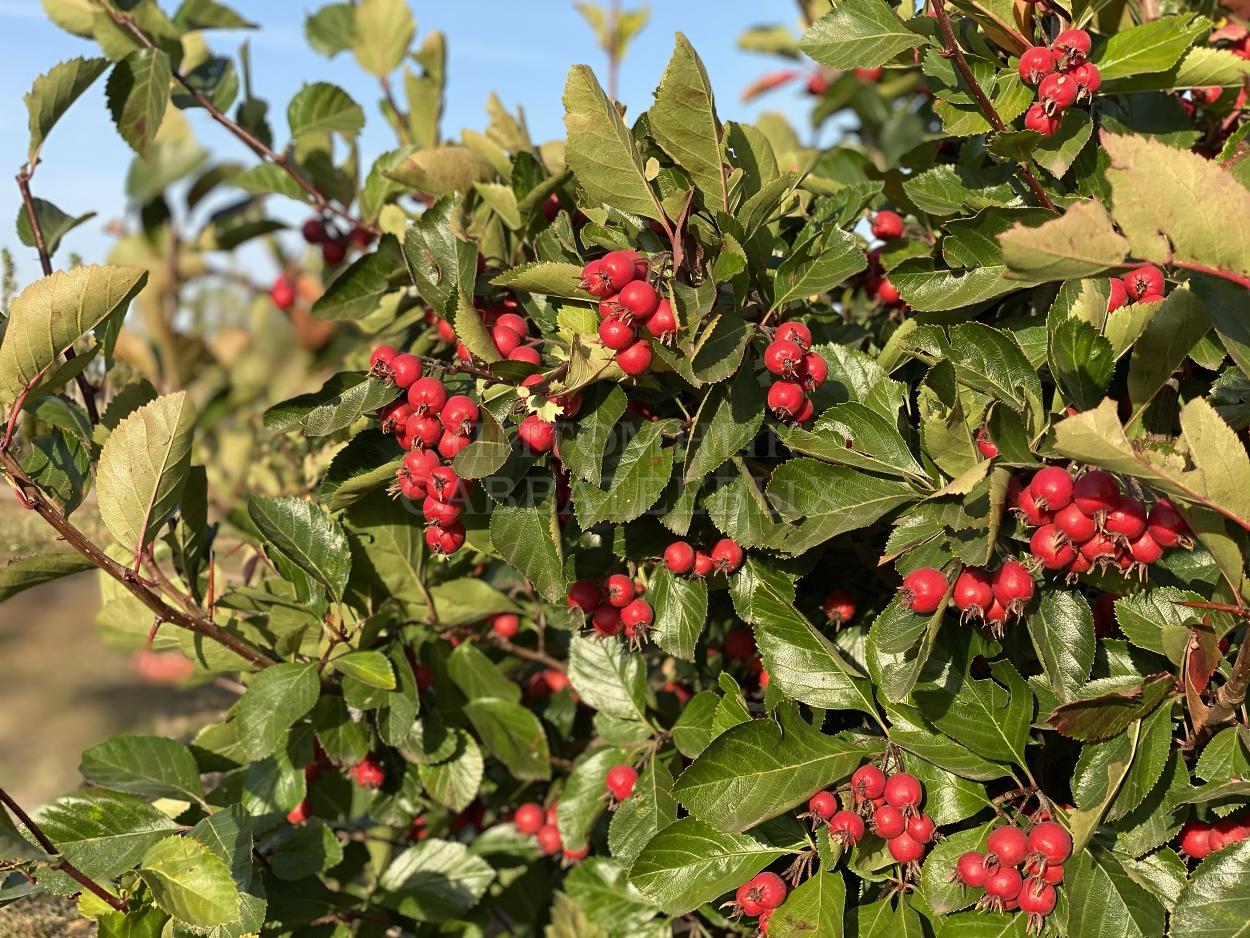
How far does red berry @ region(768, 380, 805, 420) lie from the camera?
1653mm

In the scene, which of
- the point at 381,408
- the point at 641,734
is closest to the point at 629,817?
the point at 641,734

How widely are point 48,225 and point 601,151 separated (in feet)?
5.81

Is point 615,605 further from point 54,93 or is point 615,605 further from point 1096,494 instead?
point 54,93

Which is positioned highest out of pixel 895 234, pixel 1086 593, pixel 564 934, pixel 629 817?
pixel 895 234

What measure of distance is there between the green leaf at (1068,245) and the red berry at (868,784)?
2.90 ft

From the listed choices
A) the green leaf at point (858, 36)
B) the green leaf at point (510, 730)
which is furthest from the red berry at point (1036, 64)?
the green leaf at point (510, 730)

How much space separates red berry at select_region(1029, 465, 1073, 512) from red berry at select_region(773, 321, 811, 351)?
1.39 ft

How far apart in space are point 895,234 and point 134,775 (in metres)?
2.04

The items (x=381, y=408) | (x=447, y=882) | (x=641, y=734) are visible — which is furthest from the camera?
(x=447, y=882)

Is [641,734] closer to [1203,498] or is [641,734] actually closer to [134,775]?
[134,775]

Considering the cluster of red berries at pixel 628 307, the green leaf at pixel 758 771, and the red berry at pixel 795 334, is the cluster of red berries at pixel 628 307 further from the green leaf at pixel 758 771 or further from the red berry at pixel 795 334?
the green leaf at pixel 758 771

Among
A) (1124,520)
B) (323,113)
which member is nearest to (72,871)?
(1124,520)

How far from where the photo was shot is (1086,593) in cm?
189

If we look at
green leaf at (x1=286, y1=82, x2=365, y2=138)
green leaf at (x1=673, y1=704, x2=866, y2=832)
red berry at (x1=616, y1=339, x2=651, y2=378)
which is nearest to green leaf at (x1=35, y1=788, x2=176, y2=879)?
green leaf at (x1=673, y1=704, x2=866, y2=832)
